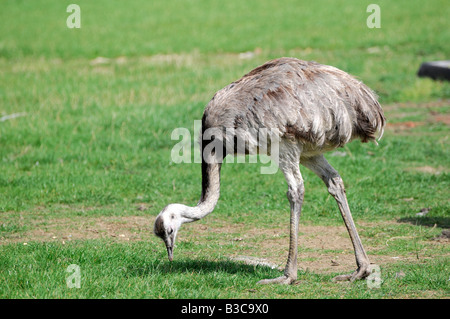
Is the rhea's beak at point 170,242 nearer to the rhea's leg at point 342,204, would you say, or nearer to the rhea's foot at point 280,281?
the rhea's foot at point 280,281

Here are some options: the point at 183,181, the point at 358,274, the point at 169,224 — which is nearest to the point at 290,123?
the point at 169,224

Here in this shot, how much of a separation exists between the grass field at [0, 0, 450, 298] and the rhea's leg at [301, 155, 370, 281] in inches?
8.3

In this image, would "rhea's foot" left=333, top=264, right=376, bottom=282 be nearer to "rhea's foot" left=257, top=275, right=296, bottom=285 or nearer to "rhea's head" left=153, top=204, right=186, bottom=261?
Result: "rhea's foot" left=257, top=275, right=296, bottom=285

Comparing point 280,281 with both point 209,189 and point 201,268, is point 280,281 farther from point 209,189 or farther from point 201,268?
point 209,189

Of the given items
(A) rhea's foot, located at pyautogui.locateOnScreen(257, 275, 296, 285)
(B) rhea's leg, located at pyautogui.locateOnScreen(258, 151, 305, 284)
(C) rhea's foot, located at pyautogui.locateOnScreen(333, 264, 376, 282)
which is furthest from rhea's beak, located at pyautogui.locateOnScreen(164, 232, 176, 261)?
(C) rhea's foot, located at pyautogui.locateOnScreen(333, 264, 376, 282)

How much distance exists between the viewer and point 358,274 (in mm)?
6848

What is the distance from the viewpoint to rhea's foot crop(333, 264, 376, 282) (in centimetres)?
683

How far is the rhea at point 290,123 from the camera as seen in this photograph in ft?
22.2

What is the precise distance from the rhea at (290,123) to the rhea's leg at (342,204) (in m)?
0.01

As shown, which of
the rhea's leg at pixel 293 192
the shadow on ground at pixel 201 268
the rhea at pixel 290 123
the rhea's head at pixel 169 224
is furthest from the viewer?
the shadow on ground at pixel 201 268

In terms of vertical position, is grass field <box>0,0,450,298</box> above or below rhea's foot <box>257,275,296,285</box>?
above

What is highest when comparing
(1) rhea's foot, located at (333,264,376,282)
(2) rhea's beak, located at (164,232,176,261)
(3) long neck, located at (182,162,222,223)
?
(3) long neck, located at (182,162,222,223)

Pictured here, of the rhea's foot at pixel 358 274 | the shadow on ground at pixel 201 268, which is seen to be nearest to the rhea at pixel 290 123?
the rhea's foot at pixel 358 274

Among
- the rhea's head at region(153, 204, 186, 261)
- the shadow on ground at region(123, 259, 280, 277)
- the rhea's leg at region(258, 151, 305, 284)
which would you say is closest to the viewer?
the rhea's head at region(153, 204, 186, 261)
